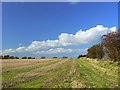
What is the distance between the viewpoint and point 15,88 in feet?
55.3

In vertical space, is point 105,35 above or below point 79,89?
above

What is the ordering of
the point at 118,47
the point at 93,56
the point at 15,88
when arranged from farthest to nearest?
the point at 93,56 → the point at 118,47 → the point at 15,88

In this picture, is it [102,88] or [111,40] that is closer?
[102,88]

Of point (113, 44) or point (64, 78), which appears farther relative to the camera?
point (113, 44)

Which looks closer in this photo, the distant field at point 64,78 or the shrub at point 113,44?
the distant field at point 64,78

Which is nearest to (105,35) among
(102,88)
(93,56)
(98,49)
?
(98,49)

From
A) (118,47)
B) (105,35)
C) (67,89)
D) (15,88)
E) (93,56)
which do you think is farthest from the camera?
(93,56)

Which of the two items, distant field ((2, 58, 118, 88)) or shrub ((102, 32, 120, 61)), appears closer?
distant field ((2, 58, 118, 88))

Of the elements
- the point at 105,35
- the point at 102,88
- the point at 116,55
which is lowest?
the point at 102,88

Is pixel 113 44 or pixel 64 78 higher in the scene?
pixel 113 44

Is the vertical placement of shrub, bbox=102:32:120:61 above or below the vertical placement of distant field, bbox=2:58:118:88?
above

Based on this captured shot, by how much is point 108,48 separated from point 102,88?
74.6 feet

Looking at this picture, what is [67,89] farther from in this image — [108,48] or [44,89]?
[108,48]

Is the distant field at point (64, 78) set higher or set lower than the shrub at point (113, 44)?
lower
